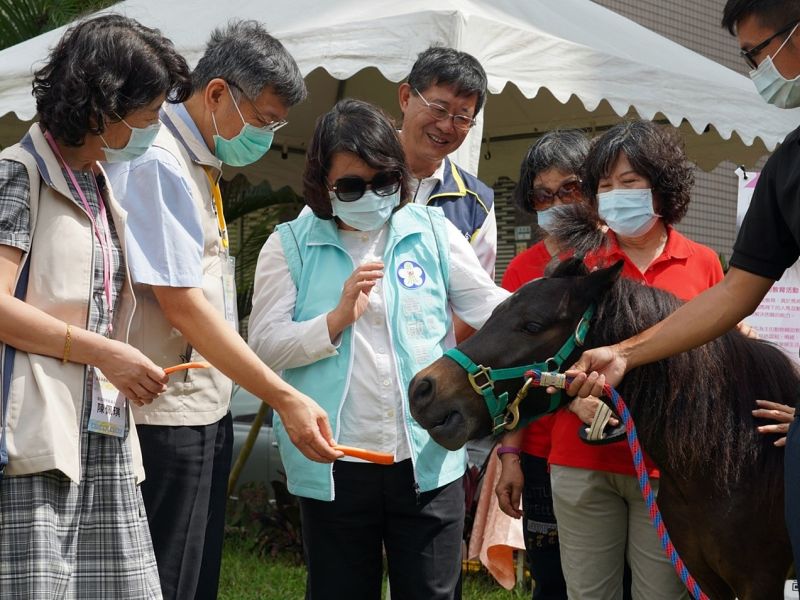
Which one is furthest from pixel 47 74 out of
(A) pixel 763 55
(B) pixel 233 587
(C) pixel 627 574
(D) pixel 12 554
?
(B) pixel 233 587

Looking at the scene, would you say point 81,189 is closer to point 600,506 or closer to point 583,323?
point 583,323

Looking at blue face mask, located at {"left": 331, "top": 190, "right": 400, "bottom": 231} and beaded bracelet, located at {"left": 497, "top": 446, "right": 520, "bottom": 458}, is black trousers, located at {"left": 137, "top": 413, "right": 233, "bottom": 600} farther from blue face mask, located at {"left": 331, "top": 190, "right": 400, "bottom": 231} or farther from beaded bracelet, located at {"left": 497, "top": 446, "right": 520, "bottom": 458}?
beaded bracelet, located at {"left": 497, "top": 446, "right": 520, "bottom": 458}

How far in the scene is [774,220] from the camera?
95.8 inches

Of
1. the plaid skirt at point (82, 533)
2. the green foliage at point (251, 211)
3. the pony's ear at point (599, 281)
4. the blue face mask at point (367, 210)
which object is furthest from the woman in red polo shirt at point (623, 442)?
the green foliage at point (251, 211)

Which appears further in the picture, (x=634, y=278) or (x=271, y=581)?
(x=271, y=581)

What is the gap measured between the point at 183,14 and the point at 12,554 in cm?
460

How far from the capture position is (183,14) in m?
6.09

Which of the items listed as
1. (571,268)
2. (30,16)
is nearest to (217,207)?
(571,268)

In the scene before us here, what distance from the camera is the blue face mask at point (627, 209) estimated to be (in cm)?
332

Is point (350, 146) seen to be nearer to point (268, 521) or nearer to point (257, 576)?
point (257, 576)

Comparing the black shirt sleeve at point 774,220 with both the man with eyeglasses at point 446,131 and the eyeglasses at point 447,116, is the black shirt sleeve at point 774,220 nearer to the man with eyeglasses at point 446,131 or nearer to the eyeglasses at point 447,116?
the man with eyeglasses at point 446,131

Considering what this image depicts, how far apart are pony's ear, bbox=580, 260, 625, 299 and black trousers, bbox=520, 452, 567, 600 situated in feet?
2.91

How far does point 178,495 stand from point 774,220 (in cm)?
171

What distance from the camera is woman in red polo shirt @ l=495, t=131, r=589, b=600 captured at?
358cm
